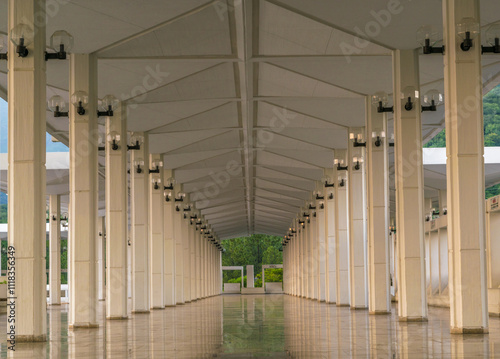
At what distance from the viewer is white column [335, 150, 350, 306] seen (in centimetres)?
3622

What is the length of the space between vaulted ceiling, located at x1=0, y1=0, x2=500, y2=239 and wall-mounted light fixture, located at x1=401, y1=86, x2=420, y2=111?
4.84ft

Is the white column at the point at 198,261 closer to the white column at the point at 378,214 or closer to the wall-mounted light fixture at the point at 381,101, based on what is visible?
the white column at the point at 378,214

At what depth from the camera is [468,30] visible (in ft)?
50.4

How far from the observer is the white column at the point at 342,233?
36.2m

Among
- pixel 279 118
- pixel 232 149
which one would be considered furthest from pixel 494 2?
pixel 232 149

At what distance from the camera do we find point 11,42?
49.6ft

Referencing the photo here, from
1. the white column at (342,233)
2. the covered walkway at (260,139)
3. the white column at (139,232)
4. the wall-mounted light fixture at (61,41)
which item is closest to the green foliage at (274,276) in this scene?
the covered walkway at (260,139)

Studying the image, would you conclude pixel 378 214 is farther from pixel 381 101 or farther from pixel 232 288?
pixel 232 288

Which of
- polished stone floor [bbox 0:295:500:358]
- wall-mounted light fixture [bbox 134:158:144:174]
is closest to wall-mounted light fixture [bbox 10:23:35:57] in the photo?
polished stone floor [bbox 0:295:500:358]

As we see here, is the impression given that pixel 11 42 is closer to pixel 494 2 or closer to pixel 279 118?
pixel 494 2

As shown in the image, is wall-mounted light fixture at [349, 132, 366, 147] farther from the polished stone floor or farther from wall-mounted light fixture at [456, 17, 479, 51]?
wall-mounted light fixture at [456, 17, 479, 51]

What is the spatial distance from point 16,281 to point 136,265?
16.5 metres

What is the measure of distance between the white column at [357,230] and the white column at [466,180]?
14358 mm

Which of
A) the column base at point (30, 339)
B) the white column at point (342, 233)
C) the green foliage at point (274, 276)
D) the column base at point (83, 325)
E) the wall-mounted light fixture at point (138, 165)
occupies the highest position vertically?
the wall-mounted light fixture at point (138, 165)
